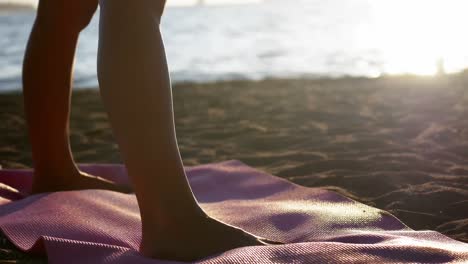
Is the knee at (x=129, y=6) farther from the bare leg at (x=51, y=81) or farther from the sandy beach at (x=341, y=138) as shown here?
the sandy beach at (x=341, y=138)

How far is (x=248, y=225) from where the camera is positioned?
61.9 inches

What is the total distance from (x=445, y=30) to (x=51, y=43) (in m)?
12.0

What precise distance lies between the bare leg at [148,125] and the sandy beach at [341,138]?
722 millimetres

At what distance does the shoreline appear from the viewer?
1995 millimetres

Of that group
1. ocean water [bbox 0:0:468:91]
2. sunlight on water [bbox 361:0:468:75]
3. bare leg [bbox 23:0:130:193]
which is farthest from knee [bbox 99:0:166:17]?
ocean water [bbox 0:0:468:91]

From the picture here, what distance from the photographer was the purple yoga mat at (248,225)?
1.21m

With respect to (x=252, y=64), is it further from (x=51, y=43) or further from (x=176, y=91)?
(x=51, y=43)

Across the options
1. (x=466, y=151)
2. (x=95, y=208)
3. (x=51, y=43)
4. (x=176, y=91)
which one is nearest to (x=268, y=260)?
(x=95, y=208)

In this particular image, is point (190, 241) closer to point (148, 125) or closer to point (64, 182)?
point (148, 125)

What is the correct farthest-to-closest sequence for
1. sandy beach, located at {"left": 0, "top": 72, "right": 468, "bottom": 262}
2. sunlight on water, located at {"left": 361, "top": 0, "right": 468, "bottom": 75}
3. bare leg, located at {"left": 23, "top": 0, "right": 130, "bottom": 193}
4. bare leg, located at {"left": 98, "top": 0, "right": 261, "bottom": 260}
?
1. sunlight on water, located at {"left": 361, "top": 0, "right": 468, "bottom": 75}
2. sandy beach, located at {"left": 0, "top": 72, "right": 468, "bottom": 262}
3. bare leg, located at {"left": 23, "top": 0, "right": 130, "bottom": 193}
4. bare leg, located at {"left": 98, "top": 0, "right": 261, "bottom": 260}

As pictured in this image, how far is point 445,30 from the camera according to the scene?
12836 mm

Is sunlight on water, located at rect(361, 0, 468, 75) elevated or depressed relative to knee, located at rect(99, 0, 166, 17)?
elevated

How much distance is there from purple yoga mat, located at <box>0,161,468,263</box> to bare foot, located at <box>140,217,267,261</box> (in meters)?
0.03

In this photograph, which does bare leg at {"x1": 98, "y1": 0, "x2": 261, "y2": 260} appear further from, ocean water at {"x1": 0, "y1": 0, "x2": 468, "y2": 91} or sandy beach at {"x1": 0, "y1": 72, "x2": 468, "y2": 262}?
ocean water at {"x1": 0, "y1": 0, "x2": 468, "y2": 91}
